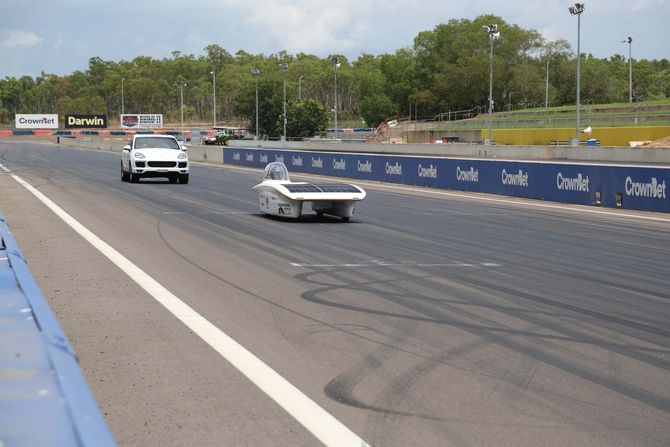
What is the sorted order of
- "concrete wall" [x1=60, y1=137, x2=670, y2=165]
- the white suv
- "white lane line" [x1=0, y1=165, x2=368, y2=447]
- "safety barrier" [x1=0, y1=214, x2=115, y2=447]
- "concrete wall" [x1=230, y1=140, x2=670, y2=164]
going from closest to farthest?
"safety barrier" [x1=0, y1=214, x2=115, y2=447] → "white lane line" [x1=0, y1=165, x2=368, y2=447] → the white suv → "concrete wall" [x1=230, y1=140, x2=670, y2=164] → "concrete wall" [x1=60, y1=137, x2=670, y2=165]

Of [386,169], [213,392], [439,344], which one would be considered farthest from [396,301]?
[386,169]

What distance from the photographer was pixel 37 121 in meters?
174

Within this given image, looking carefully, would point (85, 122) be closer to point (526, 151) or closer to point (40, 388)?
point (526, 151)

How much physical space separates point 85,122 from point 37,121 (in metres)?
11.6

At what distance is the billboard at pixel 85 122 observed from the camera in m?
167

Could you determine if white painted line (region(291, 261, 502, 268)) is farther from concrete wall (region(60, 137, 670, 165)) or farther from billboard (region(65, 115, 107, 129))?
billboard (region(65, 115, 107, 129))

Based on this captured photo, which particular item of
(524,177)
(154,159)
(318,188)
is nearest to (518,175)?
(524,177)

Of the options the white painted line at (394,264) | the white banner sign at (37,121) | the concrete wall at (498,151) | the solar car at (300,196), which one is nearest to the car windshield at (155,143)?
the solar car at (300,196)

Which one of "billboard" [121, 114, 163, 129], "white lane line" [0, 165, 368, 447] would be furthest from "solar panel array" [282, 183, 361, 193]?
"billboard" [121, 114, 163, 129]

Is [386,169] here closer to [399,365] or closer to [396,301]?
[396,301]

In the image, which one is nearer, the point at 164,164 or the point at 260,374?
the point at 260,374

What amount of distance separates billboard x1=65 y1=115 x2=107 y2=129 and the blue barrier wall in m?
132

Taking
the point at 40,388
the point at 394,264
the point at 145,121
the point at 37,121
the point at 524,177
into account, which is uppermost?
the point at 37,121

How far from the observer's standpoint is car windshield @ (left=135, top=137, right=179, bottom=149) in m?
33.0
